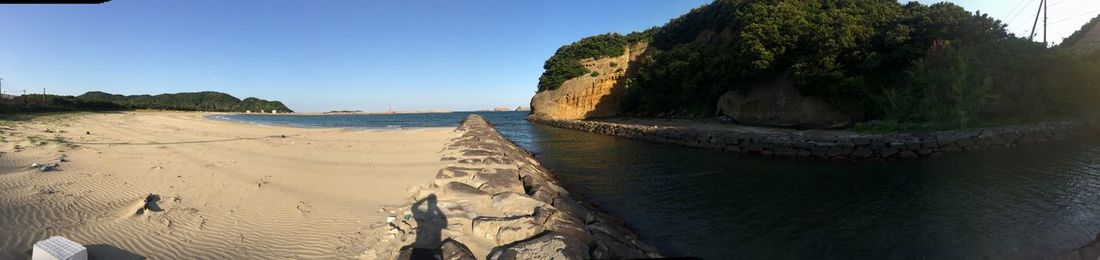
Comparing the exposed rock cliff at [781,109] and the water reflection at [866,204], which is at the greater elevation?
the exposed rock cliff at [781,109]

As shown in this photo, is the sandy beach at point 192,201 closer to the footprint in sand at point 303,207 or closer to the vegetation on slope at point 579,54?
the footprint in sand at point 303,207

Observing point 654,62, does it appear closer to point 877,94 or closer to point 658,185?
point 877,94

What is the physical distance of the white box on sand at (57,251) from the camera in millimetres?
3301

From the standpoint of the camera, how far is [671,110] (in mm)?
38188

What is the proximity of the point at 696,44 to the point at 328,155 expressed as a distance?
3460 centimetres

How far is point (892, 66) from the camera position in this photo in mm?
21125

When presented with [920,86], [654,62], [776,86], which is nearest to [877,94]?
[920,86]

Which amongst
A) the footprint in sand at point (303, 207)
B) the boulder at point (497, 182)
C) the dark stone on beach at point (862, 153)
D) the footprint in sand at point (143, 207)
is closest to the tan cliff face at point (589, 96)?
the dark stone on beach at point (862, 153)

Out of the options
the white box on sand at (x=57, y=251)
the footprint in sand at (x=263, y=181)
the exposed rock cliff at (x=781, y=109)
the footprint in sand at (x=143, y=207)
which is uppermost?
the exposed rock cliff at (x=781, y=109)

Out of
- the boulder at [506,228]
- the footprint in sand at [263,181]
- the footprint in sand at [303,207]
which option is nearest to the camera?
the boulder at [506,228]

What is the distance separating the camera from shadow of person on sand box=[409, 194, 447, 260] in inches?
171

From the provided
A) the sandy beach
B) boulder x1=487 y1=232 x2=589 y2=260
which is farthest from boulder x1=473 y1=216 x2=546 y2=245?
the sandy beach

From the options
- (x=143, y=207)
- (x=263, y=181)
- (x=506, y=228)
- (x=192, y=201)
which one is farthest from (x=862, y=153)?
(x=143, y=207)

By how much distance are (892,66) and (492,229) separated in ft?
79.3
